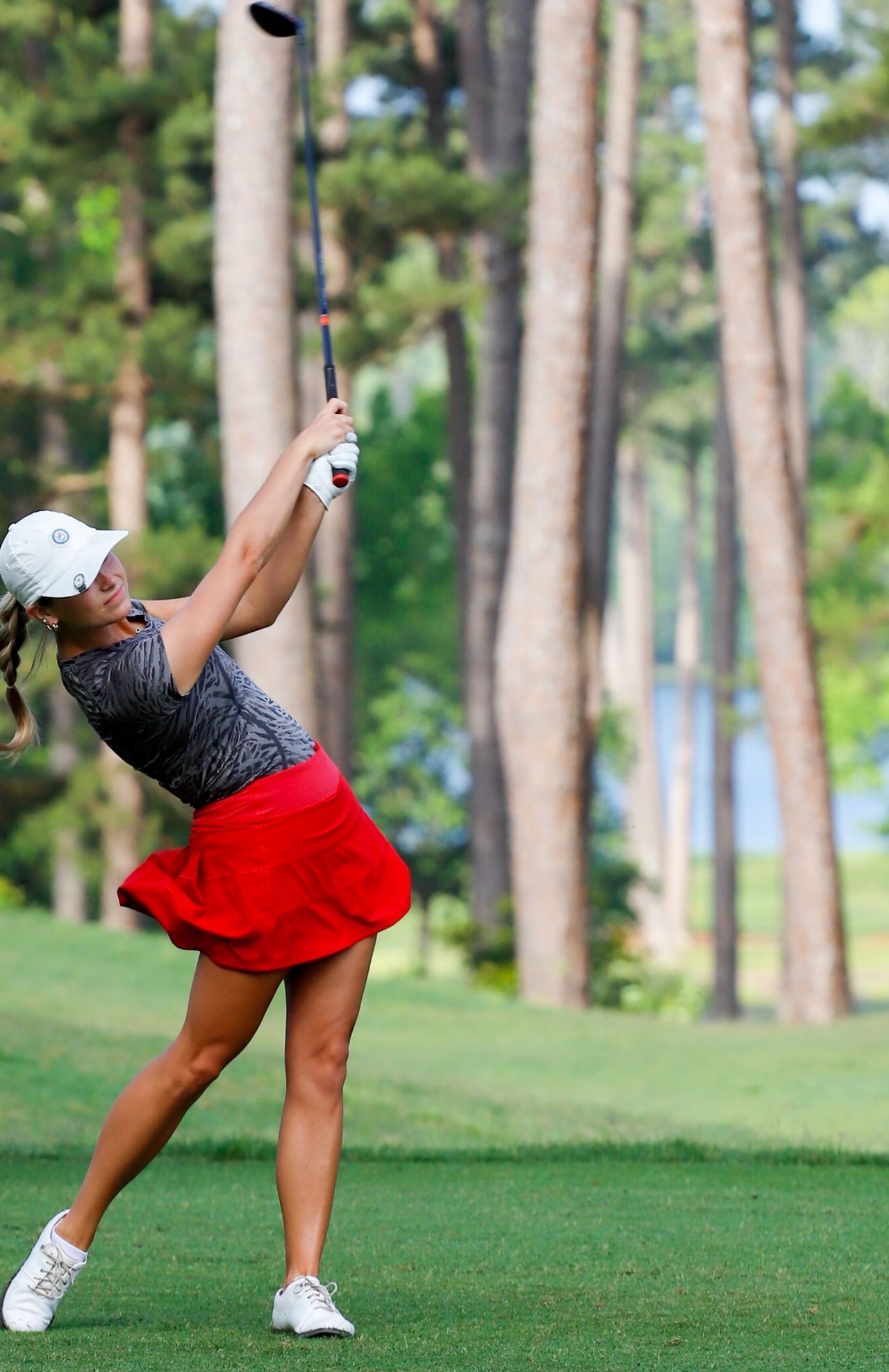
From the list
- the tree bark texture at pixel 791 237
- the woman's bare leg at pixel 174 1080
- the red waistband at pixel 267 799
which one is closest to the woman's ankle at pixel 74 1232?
the woman's bare leg at pixel 174 1080

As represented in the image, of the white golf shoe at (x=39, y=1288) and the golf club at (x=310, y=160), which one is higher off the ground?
the golf club at (x=310, y=160)

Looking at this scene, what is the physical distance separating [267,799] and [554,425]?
12.0 meters

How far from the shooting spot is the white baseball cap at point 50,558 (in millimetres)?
3977

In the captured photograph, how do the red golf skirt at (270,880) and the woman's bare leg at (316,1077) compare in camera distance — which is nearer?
the red golf skirt at (270,880)

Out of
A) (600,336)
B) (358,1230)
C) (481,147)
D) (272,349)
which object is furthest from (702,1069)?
(481,147)

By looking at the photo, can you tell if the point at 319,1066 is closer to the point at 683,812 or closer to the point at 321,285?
the point at 321,285

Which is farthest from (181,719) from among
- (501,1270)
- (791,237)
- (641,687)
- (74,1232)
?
(641,687)

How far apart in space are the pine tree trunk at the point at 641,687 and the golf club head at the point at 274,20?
33906 mm

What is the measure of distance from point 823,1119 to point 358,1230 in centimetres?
526

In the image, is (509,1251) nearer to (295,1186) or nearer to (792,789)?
(295,1186)

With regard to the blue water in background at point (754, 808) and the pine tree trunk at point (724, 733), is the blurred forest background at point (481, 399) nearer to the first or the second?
the pine tree trunk at point (724, 733)

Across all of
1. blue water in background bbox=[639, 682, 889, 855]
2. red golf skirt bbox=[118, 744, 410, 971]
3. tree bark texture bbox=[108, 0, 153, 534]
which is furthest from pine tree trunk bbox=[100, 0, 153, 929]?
blue water in background bbox=[639, 682, 889, 855]

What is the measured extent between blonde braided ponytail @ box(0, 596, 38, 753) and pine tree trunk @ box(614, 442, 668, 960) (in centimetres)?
3556

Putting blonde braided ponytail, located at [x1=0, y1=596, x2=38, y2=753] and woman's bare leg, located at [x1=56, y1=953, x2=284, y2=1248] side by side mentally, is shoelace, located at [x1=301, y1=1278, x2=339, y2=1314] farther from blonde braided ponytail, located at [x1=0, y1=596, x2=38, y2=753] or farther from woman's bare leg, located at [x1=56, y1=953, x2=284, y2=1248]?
blonde braided ponytail, located at [x1=0, y1=596, x2=38, y2=753]
